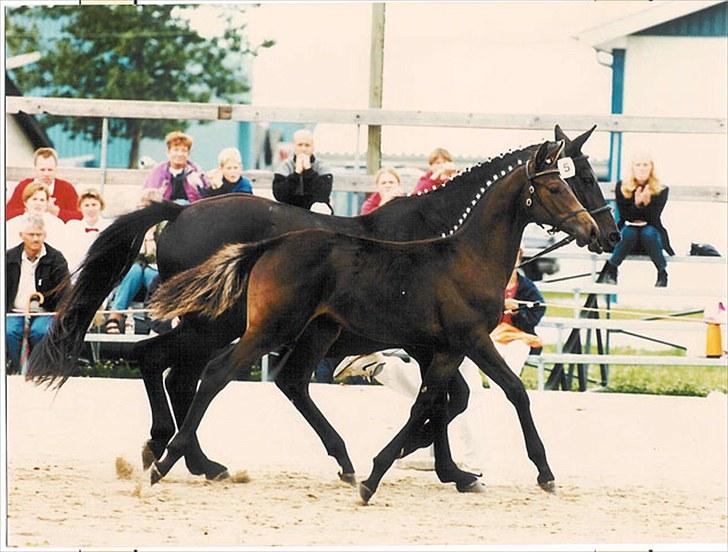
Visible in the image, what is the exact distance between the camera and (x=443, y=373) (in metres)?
6.53

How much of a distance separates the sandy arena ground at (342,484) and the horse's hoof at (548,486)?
8 cm

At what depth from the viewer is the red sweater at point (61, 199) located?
30.7 feet

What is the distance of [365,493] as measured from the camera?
644 cm

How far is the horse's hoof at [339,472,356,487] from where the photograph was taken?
6832mm

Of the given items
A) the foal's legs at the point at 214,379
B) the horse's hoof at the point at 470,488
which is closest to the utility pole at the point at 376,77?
the horse's hoof at the point at 470,488

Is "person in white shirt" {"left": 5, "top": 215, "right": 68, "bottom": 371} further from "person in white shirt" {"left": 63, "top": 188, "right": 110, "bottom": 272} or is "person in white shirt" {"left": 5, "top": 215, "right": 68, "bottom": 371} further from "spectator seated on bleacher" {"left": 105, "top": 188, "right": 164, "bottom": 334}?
"spectator seated on bleacher" {"left": 105, "top": 188, "right": 164, "bottom": 334}

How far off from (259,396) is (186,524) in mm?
3709

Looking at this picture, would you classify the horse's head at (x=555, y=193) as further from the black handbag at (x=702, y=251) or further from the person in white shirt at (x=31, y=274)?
the black handbag at (x=702, y=251)

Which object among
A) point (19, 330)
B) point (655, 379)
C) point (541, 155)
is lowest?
point (655, 379)

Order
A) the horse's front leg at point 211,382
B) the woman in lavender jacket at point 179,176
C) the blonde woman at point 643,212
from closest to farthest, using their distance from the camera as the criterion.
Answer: the horse's front leg at point 211,382 < the woman in lavender jacket at point 179,176 < the blonde woman at point 643,212

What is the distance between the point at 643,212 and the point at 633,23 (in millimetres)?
4355

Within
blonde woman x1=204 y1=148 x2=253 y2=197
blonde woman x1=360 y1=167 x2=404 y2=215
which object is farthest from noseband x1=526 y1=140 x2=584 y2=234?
blonde woman x1=204 y1=148 x2=253 y2=197

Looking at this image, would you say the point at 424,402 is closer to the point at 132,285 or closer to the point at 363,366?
the point at 363,366

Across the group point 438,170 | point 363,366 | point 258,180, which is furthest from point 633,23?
point 363,366
